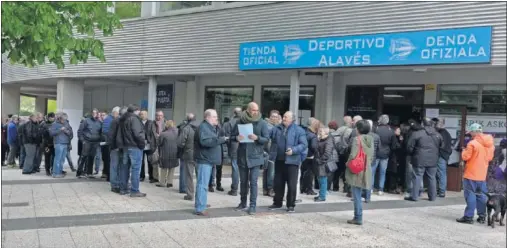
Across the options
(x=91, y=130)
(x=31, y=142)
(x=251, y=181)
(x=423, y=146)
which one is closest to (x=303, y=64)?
(x=423, y=146)

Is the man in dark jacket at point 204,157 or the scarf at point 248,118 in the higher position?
the scarf at point 248,118

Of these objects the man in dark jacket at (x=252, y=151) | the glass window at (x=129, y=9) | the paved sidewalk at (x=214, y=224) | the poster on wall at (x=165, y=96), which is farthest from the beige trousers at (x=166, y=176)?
the poster on wall at (x=165, y=96)

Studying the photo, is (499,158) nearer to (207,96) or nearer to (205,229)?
(205,229)

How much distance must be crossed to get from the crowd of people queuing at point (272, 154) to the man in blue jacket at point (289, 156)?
0.02 m

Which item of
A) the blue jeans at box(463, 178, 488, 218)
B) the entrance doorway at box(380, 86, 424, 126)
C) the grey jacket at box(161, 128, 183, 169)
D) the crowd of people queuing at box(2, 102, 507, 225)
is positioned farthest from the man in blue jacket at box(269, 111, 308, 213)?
the entrance doorway at box(380, 86, 424, 126)

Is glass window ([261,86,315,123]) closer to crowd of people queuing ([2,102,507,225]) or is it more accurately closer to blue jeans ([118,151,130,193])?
crowd of people queuing ([2,102,507,225])

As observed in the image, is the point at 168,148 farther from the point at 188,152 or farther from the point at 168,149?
the point at 188,152

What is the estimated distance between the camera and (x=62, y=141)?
1283cm

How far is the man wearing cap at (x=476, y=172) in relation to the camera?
8.58 m

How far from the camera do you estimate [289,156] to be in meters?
8.70

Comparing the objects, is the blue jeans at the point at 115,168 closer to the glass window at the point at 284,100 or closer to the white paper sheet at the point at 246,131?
the white paper sheet at the point at 246,131

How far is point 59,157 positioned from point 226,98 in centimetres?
762

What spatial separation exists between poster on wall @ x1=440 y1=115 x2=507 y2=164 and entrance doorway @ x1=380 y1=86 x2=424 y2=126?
3.48 ft

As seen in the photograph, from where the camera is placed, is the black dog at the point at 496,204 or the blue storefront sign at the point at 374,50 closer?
the black dog at the point at 496,204
